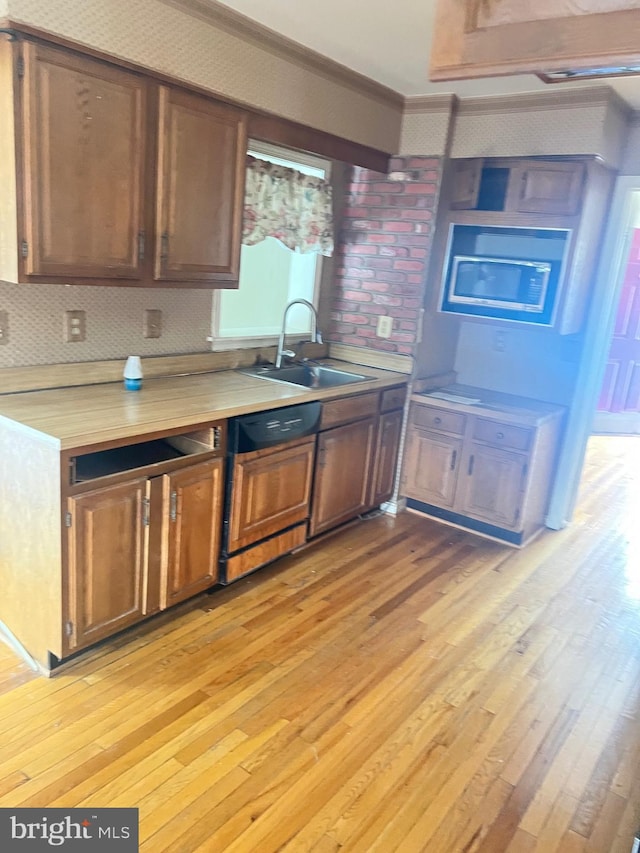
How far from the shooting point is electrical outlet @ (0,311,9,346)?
2402mm

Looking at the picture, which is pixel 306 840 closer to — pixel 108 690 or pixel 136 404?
pixel 108 690

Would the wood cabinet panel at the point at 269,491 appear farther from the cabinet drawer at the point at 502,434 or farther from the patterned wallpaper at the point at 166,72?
the cabinet drawer at the point at 502,434

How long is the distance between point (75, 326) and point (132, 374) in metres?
0.31

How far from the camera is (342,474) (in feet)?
11.5

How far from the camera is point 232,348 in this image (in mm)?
3445

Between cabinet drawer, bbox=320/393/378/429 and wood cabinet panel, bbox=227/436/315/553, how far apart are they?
16cm

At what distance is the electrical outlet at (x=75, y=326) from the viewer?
262 centimetres

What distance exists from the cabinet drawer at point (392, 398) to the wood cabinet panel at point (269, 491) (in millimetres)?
693

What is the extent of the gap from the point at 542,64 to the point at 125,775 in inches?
83.7

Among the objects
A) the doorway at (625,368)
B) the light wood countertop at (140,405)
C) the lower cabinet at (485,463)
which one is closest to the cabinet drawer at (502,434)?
the lower cabinet at (485,463)

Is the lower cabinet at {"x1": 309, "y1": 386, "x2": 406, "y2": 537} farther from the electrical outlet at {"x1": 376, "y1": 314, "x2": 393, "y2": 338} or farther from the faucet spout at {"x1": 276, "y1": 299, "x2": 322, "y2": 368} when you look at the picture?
the faucet spout at {"x1": 276, "y1": 299, "x2": 322, "y2": 368}

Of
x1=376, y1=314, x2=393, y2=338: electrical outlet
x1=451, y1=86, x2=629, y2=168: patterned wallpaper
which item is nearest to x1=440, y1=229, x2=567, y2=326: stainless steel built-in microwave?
x1=376, y1=314, x2=393, y2=338: electrical outlet

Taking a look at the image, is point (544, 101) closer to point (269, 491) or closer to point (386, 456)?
point (386, 456)

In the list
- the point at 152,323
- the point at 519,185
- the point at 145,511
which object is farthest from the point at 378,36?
the point at 145,511
